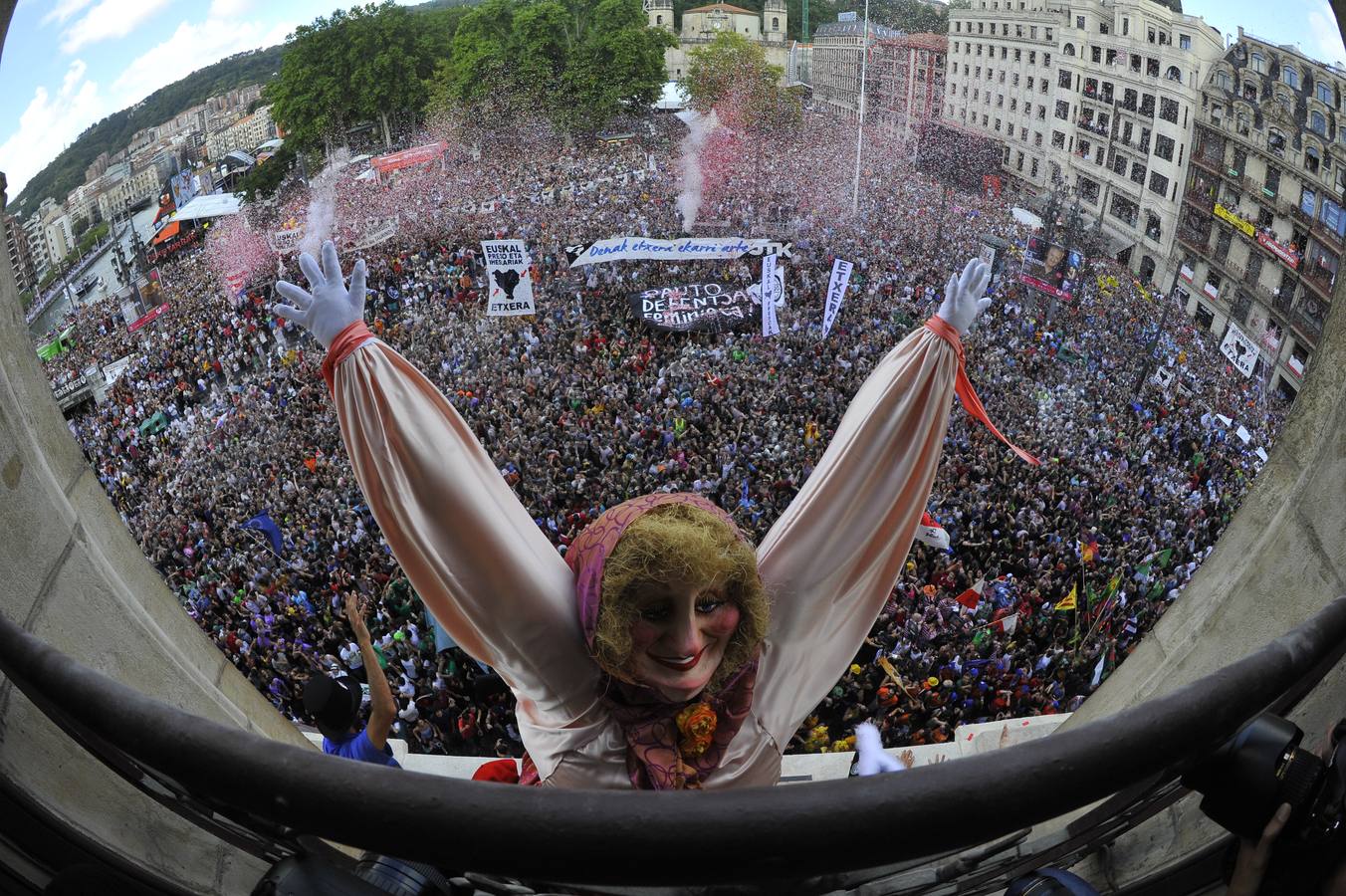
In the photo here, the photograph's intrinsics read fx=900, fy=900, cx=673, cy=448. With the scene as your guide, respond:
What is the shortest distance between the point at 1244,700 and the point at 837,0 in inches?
369

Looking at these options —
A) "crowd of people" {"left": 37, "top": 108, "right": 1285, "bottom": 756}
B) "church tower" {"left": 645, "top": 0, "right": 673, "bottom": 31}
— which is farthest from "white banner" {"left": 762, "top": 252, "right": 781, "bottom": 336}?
"church tower" {"left": 645, "top": 0, "right": 673, "bottom": 31}

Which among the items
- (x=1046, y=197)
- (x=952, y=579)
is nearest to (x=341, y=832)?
(x=952, y=579)

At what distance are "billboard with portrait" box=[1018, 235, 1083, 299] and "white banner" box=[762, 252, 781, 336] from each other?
8.31 feet

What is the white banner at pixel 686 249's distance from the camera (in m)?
9.88

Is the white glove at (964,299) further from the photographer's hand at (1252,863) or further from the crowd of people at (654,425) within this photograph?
the crowd of people at (654,425)

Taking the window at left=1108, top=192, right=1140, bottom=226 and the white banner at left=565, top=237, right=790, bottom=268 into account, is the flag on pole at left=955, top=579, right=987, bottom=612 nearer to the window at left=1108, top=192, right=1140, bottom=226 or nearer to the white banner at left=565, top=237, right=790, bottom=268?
the window at left=1108, top=192, right=1140, bottom=226

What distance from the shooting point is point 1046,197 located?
8.43 metres

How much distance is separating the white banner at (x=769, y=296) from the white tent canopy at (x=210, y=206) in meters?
5.18

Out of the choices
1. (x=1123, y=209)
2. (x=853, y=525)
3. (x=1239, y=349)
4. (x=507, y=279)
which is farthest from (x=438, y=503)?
(x=507, y=279)

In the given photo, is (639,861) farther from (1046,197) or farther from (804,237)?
(804,237)

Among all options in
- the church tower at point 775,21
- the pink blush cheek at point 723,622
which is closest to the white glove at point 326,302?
the pink blush cheek at point 723,622

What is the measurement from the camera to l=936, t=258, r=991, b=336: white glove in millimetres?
1949

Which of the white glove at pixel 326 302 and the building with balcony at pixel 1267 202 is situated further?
the building with balcony at pixel 1267 202

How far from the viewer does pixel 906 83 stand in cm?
909
